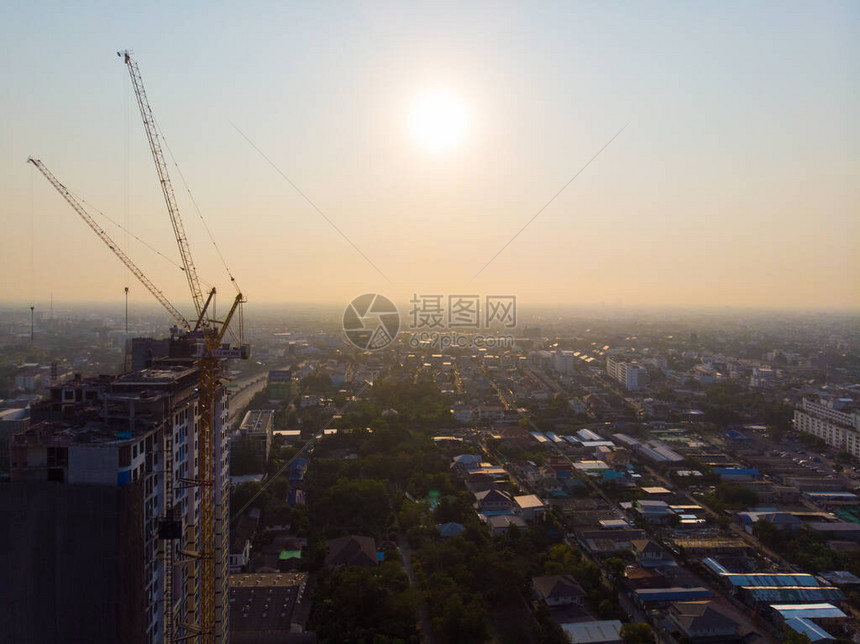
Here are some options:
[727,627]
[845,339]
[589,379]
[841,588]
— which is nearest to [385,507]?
[727,627]

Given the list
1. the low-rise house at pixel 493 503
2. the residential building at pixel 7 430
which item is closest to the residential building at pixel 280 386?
the residential building at pixel 7 430

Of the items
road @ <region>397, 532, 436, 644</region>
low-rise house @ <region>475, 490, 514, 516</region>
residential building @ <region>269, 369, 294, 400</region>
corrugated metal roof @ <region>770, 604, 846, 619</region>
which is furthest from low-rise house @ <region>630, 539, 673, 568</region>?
residential building @ <region>269, 369, 294, 400</region>

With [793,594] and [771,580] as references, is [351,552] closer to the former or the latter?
[771,580]

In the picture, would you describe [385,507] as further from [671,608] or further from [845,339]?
[845,339]

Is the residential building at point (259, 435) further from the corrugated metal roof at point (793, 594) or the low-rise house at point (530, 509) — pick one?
the corrugated metal roof at point (793, 594)

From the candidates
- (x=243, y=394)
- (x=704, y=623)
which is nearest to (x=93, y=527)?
(x=704, y=623)

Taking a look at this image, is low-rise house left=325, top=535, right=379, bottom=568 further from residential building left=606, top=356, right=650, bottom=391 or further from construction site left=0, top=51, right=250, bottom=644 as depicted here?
residential building left=606, top=356, right=650, bottom=391
